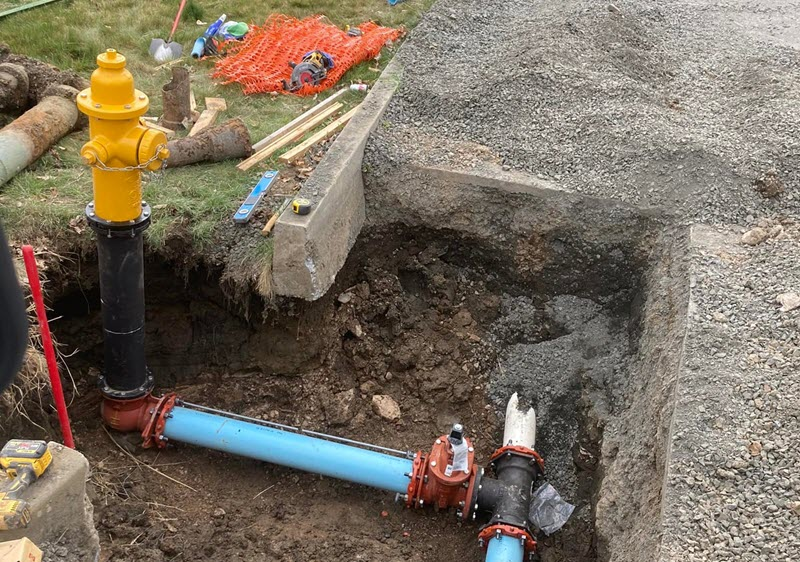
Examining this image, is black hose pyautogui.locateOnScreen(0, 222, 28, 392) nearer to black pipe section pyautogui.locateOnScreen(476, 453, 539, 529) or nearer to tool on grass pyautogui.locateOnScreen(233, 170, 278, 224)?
black pipe section pyautogui.locateOnScreen(476, 453, 539, 529)

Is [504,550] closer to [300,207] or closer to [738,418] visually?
[738,418]

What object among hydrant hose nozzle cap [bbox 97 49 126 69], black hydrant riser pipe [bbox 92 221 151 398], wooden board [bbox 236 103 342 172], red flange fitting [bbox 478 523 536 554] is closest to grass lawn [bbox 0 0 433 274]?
wooden board [bbox 236 103 342 172]

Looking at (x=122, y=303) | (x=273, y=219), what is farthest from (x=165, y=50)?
(x=122, y=303)

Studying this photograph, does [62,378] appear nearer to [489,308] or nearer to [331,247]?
[331,247]

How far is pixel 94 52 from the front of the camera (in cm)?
722

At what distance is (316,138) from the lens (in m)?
5.90

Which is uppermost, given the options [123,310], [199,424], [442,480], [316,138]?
[316,138]

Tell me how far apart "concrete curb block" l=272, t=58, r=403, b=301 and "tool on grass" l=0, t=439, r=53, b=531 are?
6.38 ft

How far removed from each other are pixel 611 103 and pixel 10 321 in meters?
5.56

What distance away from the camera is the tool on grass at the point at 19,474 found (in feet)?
9.14

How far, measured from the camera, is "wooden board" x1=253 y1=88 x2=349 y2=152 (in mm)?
5871

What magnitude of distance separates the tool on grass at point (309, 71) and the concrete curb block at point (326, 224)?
3.64 feet

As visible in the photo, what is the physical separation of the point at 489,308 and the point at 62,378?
295cm

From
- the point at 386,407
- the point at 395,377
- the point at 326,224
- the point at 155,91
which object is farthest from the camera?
the point at 155,91
